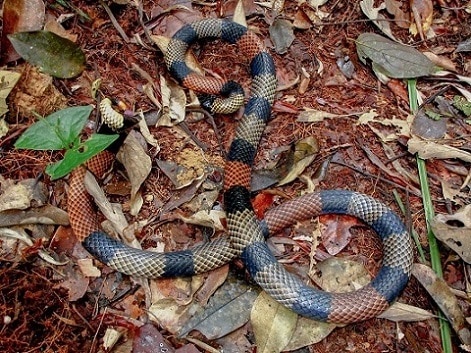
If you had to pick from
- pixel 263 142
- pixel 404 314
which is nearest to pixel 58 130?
pixel 263 142

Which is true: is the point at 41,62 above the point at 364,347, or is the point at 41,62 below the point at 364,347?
above

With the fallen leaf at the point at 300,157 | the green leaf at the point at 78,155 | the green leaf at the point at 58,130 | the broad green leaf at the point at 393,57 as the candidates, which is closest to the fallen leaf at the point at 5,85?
the green leaf at the point at 58,130

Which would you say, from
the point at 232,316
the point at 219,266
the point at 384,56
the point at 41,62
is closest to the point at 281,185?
the point at 219,266

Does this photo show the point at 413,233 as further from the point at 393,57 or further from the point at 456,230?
the point at 393,57

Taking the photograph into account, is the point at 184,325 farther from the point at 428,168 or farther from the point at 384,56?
the point at 384,56

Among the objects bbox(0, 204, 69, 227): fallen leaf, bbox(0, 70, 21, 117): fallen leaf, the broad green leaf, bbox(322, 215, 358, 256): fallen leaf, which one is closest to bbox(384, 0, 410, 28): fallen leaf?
the broad green leaf

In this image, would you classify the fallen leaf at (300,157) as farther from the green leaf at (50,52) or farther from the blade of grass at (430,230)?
the green leaf at (50,52)
